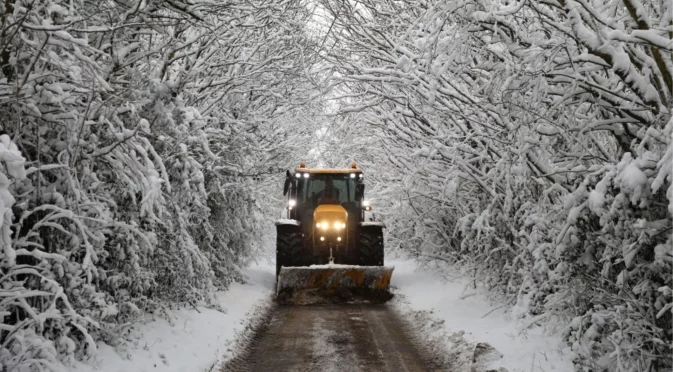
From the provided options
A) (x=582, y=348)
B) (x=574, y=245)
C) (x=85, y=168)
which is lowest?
(x=582, y=348)

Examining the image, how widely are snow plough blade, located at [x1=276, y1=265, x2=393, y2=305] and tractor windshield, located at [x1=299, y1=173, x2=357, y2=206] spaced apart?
2.37 meters

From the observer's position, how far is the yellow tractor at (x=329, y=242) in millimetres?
13102

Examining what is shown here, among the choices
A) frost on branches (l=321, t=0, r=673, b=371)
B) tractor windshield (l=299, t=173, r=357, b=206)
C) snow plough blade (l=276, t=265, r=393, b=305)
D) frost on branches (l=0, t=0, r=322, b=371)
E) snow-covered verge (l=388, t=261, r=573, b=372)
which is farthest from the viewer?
tractor windshield (l=299, t=173, r=357, b=206)

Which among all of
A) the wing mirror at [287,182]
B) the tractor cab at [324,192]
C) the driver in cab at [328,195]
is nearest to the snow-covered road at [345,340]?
the wing mirror at [287,182]

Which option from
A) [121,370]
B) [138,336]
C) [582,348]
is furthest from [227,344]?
[582,348]

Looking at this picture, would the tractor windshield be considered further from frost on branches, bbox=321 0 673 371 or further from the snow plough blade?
frost on branches, bbox=321 0 673 371

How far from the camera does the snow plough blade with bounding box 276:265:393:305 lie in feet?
42.6

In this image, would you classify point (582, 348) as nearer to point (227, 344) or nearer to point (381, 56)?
point (227, 344)

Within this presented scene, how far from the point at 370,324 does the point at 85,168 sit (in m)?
5.96

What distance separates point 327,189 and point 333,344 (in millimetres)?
6672

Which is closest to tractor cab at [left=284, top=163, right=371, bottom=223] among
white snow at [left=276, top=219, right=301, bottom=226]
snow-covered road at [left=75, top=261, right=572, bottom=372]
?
white snow at [left=276, top=219, right=301, bottom=226]

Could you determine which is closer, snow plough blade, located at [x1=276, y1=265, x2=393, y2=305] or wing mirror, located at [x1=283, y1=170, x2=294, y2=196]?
snow plough blade, located at [x1=276, y1=265, x2=393, y2=305]

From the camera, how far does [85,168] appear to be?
5.91m

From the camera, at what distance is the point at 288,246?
14273 mm
